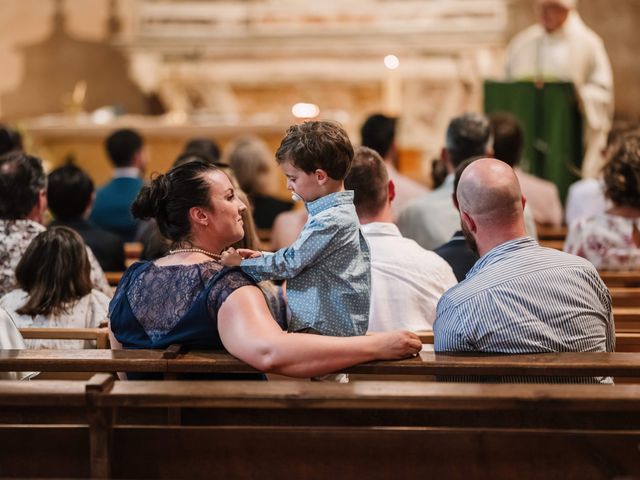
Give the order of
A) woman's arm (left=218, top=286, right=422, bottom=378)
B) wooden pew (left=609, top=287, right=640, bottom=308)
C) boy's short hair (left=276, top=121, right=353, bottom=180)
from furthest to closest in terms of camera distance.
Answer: wooden pew (left=609, top=287, right=640, bottom=308)
boy's short hair (left=276, top=121, right=353, bottom=180)
woman's arm (left=218, top=286, right=422, bottom=378)

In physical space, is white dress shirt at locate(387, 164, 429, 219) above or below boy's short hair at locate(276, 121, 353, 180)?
below

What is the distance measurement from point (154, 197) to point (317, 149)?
1.74 ft

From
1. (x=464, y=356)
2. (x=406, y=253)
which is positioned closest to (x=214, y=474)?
(x=464, y=356)

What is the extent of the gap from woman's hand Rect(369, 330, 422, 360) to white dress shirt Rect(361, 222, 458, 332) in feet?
2.90

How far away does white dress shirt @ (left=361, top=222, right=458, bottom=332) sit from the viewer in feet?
12.3

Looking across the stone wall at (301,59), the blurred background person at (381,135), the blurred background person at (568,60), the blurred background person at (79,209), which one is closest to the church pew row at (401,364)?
the blurred background person at (79,209)

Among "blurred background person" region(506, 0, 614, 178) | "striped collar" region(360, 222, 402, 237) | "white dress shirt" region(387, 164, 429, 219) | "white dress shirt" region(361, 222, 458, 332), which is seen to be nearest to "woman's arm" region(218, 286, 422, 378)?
"white dress shirt" region(361, 222, 458, 332)

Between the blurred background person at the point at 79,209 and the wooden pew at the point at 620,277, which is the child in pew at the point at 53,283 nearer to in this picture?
the blurred background person at the point at 79,209

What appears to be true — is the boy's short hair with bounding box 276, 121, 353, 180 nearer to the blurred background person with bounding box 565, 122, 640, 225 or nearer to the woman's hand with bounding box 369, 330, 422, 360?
the woman's hand with bounding box 369, 330, 422, 360

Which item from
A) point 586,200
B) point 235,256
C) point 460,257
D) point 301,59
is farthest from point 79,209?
point 301,59

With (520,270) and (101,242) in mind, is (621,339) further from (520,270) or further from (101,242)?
(101,242)

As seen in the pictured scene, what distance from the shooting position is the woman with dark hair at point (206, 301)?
2.77 meters

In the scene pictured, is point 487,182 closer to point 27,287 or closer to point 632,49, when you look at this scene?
point 27,287

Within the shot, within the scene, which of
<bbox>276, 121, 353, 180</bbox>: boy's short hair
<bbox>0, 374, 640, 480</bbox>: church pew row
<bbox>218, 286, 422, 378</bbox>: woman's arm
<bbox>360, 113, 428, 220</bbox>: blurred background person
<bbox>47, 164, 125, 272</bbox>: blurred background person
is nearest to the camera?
<bbox>0, 374, 640, 480</bbox>: church pew row
